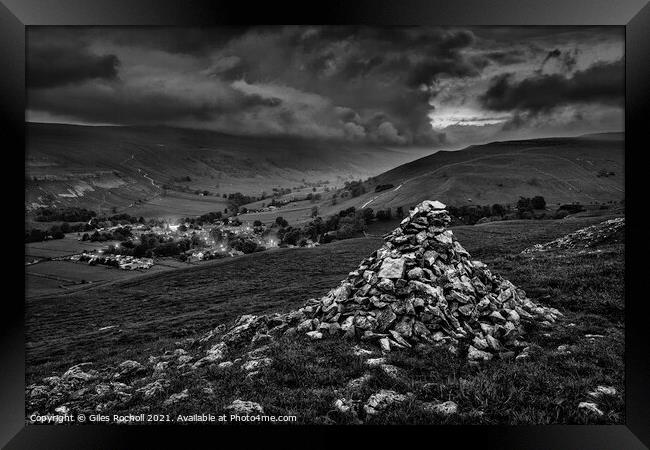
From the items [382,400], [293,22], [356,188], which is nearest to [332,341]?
[382,400]

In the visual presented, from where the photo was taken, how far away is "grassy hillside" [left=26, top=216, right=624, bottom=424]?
5.99m

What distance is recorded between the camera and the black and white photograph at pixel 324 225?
6.34 meters

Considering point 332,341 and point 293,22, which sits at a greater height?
point 293,22

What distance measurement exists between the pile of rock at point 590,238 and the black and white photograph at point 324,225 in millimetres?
56

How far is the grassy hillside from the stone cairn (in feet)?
1.30

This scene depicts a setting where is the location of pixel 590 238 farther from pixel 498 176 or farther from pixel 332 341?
pixel 332 341

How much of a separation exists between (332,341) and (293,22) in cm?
727

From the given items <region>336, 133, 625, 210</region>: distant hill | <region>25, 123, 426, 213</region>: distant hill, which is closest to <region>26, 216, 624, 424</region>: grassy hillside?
<region>336, 133, 625, 210</region>: distant hill

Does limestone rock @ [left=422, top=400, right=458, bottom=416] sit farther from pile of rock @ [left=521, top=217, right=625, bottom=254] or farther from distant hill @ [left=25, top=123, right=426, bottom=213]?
distant hill @ [left=25, top=123, right=426, bottom=213]

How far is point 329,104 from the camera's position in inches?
320

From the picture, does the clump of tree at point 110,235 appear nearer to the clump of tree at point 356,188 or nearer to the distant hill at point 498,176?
the distant hill at point 498,176

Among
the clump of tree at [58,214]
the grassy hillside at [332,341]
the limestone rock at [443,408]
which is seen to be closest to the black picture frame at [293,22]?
the grassy hillside at [332,341]

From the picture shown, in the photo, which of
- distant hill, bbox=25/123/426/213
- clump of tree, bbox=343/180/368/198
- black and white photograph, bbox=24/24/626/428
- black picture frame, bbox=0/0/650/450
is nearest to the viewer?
black and white photograph, bbox=24/24/626/428

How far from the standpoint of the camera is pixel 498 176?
8539 mm
